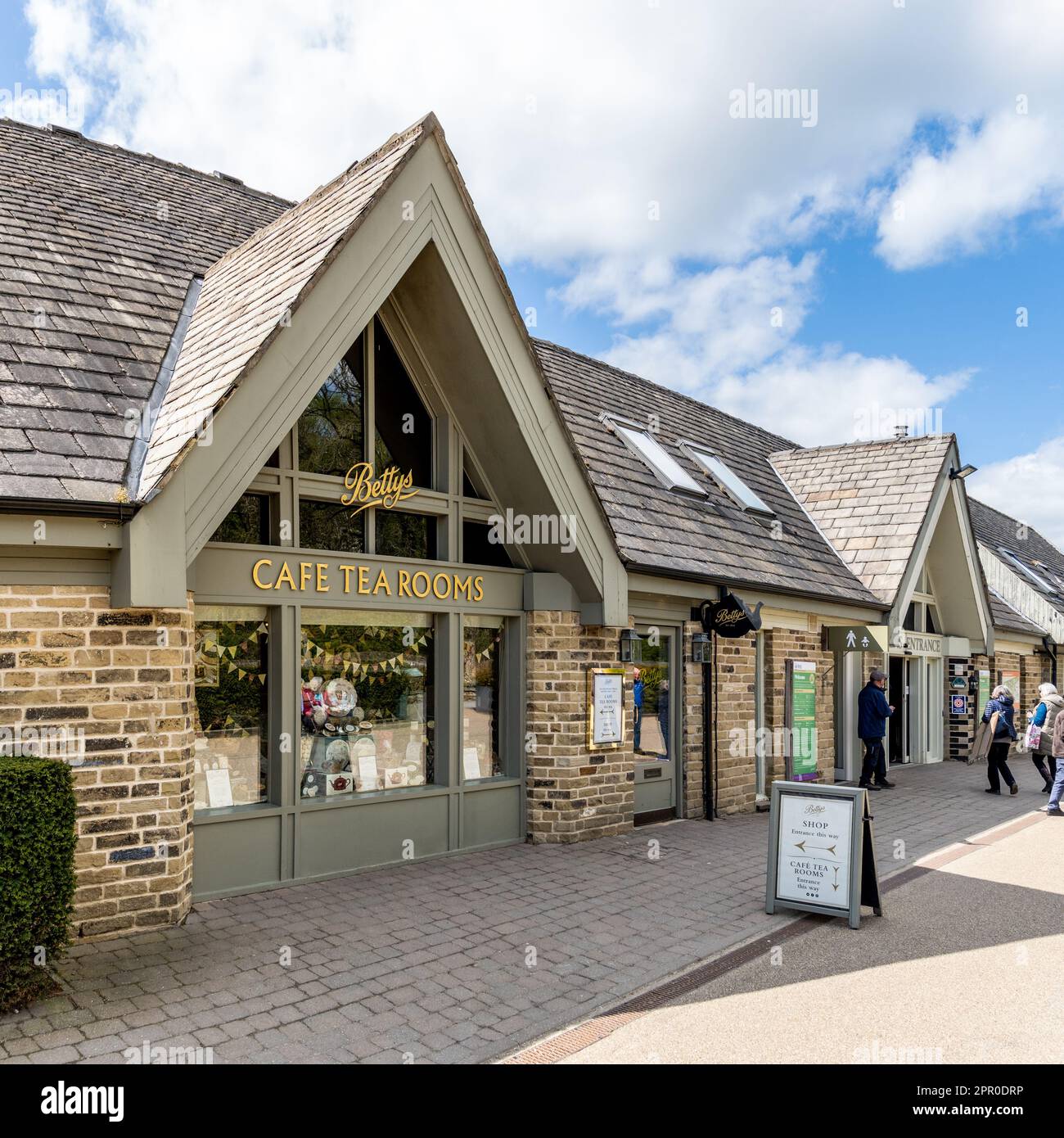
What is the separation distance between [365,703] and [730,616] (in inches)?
177

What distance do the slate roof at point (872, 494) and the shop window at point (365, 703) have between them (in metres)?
9.25

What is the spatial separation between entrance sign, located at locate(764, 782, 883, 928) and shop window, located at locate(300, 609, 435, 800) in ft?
10.0

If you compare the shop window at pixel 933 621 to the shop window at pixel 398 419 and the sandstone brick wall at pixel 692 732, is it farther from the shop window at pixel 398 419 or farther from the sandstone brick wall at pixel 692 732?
the shop window at pixel 398 419

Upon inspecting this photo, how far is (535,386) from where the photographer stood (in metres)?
8.10

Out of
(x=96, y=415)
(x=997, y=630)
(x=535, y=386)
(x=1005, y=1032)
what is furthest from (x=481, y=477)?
(x=997, y=630)

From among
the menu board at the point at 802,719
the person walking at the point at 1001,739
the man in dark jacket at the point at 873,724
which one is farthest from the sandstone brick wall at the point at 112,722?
the person walking at the point at 1001,739

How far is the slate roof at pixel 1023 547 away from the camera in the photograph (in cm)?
2408

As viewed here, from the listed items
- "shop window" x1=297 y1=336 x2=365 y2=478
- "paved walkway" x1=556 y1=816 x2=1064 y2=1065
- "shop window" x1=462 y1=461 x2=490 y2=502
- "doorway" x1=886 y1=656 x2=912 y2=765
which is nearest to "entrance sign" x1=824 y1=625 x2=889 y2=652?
"doorway" x1=886 y1=656 x2=912 y2=765

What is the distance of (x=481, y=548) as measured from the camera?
28.6 feet

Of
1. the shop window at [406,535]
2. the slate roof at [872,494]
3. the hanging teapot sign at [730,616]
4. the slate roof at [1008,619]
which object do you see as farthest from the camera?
the slate roof at [1008,619]

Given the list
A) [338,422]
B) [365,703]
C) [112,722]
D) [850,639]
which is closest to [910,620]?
[850,639]

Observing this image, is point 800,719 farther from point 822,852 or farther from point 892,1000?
point 892,1000

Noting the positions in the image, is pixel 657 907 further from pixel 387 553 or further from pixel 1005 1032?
pixel 387 553

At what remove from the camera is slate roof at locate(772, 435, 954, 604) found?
15.3m
